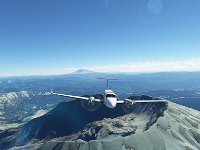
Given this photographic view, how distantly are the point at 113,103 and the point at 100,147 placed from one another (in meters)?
89.2

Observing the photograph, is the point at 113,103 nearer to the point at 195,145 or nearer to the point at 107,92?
the point at 107,92

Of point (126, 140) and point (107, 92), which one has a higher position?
point (107, 92)

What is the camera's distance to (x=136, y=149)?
607 ft

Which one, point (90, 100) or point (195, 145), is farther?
point (195, 145)

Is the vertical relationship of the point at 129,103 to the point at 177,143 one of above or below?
above

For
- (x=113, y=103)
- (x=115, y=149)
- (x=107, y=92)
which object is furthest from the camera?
(x=115, y=149)

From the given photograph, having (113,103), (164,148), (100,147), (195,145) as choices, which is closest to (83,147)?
(100,147)

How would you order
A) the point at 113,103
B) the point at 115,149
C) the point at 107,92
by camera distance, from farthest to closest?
1. the point at 115,149
2. the point at 107,92
3. the point at 113,103

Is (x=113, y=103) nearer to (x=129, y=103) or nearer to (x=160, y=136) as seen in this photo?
(x=129, y=103)

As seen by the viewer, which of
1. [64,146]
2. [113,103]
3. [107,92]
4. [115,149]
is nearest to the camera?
[113,103]

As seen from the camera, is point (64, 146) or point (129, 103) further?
point (64, 146)

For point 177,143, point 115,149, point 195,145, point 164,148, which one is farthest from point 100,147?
point 195,145

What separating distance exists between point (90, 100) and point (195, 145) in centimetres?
12479

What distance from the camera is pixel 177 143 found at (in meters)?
196
